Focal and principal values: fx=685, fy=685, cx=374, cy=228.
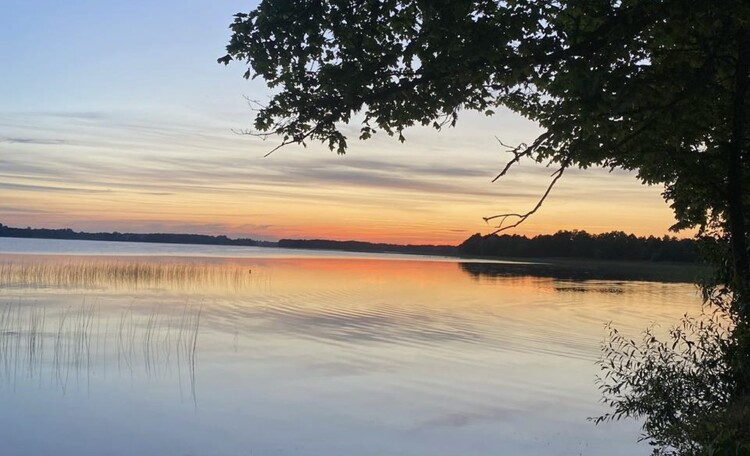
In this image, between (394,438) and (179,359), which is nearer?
(394,438)

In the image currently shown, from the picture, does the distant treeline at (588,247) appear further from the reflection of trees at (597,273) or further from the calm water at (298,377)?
the calm water at (298,377)

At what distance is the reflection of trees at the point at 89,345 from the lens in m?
13.9

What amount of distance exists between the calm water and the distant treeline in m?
58.1

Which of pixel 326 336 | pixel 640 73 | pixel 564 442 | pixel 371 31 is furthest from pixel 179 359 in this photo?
pixel 640 73

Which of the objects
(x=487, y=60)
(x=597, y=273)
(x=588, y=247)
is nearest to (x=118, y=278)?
(x=487, y=60)

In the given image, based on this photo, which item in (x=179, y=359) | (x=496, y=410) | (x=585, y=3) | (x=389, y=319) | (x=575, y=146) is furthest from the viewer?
(x=389, y=319)

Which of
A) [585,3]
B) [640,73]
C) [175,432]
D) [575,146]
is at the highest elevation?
[585,3]

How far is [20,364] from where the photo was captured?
14.4 metres

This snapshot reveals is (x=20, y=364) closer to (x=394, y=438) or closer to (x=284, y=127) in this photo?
(x=394, y=438)

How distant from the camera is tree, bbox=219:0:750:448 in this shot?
7.16m

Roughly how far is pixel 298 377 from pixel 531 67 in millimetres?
8943

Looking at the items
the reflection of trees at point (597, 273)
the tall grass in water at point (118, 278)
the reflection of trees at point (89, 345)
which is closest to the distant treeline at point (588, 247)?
the reflection of trees at point (597, 273)

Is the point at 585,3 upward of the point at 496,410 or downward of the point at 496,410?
upward

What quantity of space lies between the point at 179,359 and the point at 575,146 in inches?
430
